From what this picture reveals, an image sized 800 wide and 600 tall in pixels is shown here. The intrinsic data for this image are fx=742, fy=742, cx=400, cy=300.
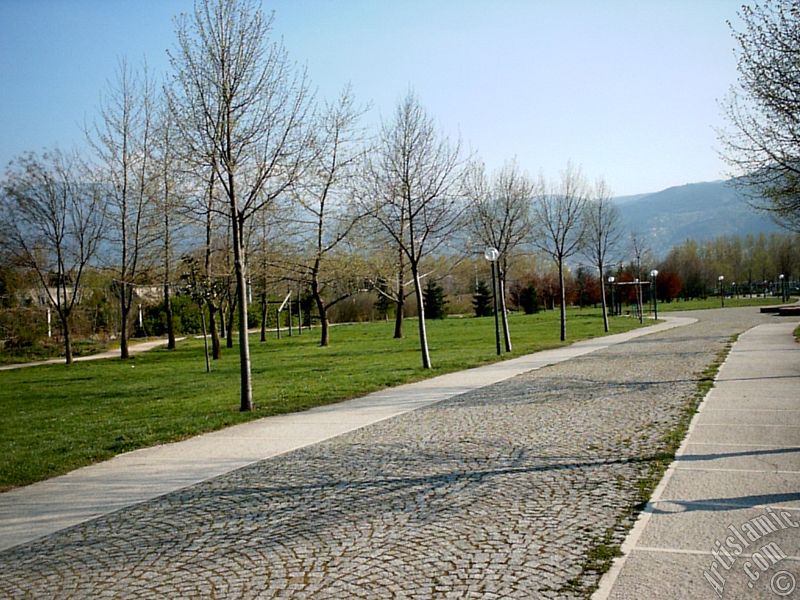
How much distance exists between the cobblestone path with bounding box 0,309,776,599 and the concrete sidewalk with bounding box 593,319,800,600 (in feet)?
1.03

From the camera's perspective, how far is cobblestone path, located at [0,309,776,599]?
4.72 meters

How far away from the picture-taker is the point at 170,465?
884 cm

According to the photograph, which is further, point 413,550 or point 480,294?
point 480,294

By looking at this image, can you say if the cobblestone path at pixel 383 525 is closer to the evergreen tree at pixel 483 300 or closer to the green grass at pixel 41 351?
the green grass at pixel 41 351

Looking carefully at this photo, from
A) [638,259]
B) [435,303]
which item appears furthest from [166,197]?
[435,303]

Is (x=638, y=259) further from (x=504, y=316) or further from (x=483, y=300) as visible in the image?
(x=483, y=300)

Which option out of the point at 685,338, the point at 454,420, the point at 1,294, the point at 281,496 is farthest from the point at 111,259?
the point at 281,496

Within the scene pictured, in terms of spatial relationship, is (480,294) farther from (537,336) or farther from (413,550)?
(413,550)

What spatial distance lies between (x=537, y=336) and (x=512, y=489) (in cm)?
2944

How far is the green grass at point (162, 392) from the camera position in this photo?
1052cm

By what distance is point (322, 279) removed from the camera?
124ft

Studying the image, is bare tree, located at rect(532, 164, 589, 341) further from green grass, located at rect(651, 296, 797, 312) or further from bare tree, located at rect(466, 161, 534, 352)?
green grass, located at rect(651, 296, 797, 312)

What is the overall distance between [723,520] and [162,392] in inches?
595

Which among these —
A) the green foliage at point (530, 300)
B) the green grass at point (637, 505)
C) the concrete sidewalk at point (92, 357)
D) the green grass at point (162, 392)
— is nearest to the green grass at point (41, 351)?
the concrete sidewalk at point (92, 357)
